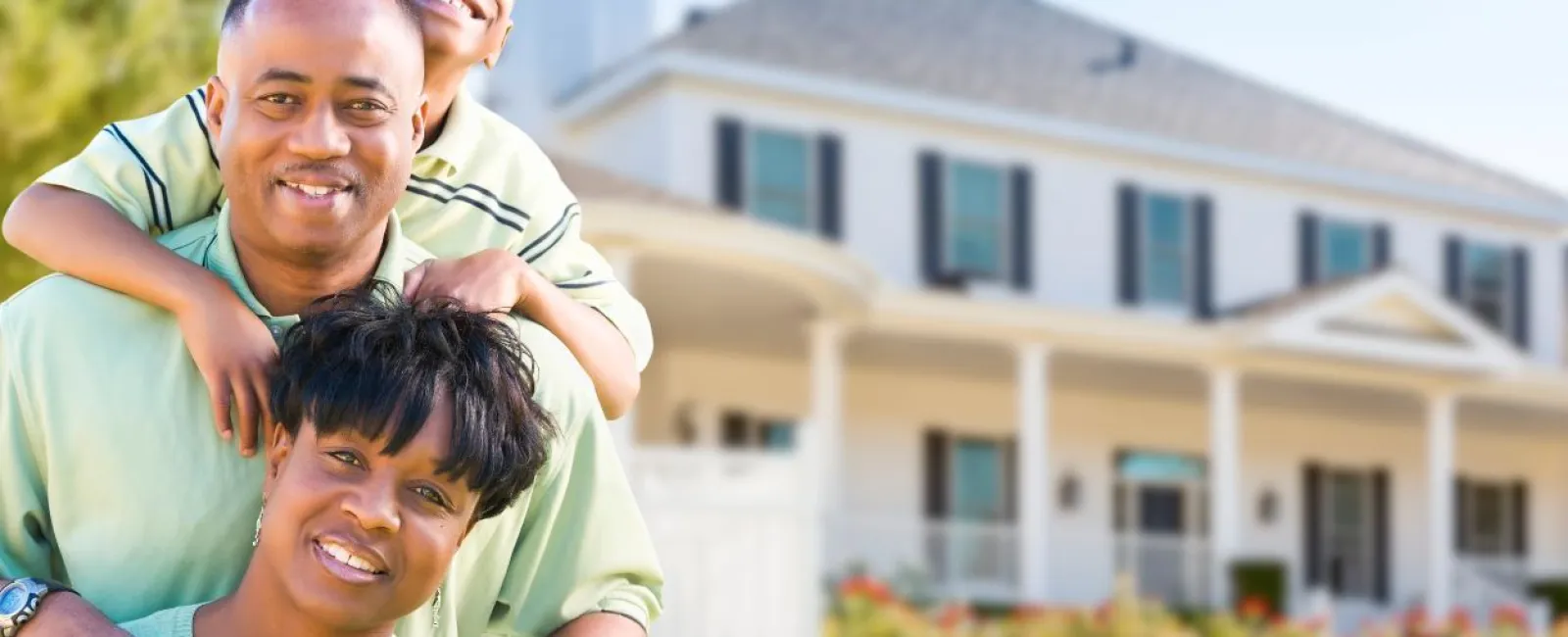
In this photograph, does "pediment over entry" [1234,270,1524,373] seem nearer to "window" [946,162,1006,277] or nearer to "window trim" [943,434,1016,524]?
"window" [946,162,1006,277]

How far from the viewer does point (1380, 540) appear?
2172 centimetres

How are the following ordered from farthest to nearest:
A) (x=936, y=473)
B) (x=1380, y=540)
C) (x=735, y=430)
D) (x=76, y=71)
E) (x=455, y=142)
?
(x=1380, y=540), (x=936, y=473), (x=735, y=430), (x=76, y=71), (x=455, y=142)

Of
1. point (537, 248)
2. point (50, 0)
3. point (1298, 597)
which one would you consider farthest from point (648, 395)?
point (537, 248)

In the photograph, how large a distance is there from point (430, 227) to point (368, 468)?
49cm

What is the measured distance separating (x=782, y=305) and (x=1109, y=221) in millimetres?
5321

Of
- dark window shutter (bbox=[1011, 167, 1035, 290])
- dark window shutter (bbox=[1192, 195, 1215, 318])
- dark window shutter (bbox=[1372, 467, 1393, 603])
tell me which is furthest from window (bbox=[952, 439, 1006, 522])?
dark window shutter (bbox=[1372, 467, 1393, 603])

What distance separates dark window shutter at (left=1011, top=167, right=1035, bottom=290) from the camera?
61.2ft

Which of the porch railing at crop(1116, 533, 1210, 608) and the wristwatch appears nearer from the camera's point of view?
the wristwatch

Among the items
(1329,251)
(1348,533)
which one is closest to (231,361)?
(1329,251)

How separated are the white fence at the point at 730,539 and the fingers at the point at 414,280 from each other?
30.4 ft

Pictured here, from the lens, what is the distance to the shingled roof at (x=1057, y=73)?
1834cm

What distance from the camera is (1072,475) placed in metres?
19.9

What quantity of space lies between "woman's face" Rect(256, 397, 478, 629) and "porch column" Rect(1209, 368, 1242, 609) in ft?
54.8

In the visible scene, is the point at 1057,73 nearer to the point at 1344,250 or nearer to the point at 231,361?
the point at 1344,250
